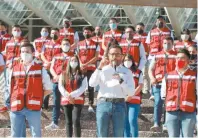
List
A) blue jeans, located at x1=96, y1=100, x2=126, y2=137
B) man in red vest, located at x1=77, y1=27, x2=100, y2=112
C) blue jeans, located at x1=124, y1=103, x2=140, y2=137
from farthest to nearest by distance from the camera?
man in red vest, located at x1=77, y1=27, x2=100, y2=112 < blue jeans, located at x1=124, y1=103, x2=140, y2=137 < blue jeans, located at x1=96, y1=100, x2=126, y2=137

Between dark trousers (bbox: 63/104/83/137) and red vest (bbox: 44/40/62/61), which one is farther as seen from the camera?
red vest (bbox: 44/40/62/61)

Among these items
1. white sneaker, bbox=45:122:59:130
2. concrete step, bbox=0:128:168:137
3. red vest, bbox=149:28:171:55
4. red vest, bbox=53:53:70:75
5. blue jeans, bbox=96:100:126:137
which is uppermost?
red vest, bbox=149:28:171:55

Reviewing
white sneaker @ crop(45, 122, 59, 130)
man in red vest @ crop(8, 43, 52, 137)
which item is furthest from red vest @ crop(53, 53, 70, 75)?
man in red vest @ crop(8, 43, 52, 137)

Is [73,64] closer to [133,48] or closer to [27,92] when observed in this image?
[27,92]

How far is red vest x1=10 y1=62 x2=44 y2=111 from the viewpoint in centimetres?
1136

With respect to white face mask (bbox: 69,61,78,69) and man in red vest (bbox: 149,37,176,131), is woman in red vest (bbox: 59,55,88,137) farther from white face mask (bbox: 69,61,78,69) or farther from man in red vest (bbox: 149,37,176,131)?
man in red vest (bbox: 149,37,176,131)

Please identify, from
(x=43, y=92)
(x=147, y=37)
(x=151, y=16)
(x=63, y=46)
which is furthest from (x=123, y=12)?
(x=43, y=92)

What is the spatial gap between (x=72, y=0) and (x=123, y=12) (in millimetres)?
23948

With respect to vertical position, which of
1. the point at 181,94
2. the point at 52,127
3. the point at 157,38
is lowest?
the point at 52,127

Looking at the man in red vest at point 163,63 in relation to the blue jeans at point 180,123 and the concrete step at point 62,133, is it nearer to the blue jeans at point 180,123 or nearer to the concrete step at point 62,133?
the concrete step at point 62,133

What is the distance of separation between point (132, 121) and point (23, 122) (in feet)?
7.47

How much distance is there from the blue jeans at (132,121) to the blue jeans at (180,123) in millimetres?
1650

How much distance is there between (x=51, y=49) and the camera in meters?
15.9

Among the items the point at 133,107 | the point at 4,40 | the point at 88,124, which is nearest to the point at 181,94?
the point at 133,107
